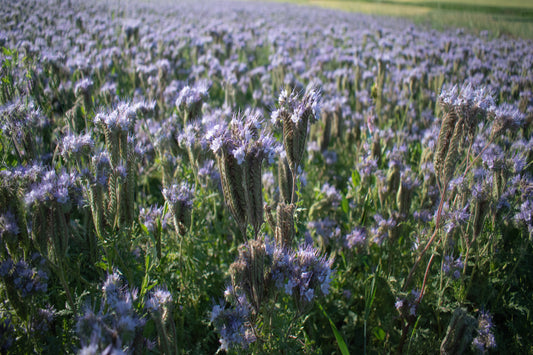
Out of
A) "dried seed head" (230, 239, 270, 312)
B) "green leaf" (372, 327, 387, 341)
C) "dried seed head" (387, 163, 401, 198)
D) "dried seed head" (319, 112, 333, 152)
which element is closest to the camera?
"dried seed head" (230, 239, 270, 312)

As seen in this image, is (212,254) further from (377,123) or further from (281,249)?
(377,123)

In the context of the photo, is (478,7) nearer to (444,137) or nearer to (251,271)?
(444,137)

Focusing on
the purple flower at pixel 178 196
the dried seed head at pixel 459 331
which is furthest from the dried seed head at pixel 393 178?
the purple flower at pixel 178 196

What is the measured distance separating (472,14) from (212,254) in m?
13.0

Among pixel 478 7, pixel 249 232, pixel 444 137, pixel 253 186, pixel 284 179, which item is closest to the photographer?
pixel 253 186

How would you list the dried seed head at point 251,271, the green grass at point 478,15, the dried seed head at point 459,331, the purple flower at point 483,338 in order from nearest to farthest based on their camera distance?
the dried seed head at point 251,271 < the dried seed head at point 459,331 < the purple flower at point 483,338 < the green grass at point 478,15

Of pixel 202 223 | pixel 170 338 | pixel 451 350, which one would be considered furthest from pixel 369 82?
pixel 170 338

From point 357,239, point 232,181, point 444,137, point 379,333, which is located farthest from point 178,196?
point 379,333

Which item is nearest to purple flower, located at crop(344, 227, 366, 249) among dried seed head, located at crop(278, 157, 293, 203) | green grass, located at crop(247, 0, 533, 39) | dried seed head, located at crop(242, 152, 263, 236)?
dried seed head, located at crop(278, 157, 293, 203)

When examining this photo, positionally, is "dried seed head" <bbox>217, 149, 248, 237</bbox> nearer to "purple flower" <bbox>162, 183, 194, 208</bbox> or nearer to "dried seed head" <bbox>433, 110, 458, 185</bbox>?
"purple flower" <bbox>162, 183, 194, 208</bbox>

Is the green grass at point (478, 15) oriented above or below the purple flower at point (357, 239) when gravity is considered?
above

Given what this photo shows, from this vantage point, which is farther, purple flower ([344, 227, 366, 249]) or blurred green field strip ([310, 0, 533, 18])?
blurred green field strip ([310, 0, 533, 18])

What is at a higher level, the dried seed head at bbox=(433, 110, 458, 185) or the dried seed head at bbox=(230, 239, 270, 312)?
the dried seed head at bbox=(433, 110, 458, 185)

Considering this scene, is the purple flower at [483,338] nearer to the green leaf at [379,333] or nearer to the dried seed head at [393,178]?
the green leaf at [379,333]
